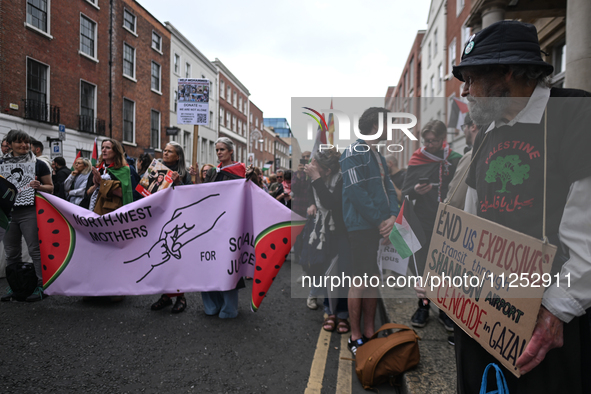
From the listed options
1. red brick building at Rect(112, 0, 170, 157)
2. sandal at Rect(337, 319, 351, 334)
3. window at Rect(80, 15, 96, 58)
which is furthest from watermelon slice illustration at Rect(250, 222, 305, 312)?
red brick building at Rect(112, 0, 170, 157)

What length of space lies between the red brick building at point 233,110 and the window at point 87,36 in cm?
1929

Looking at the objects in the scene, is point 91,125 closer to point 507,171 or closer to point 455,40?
point 455,40

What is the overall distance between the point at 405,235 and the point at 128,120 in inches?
926

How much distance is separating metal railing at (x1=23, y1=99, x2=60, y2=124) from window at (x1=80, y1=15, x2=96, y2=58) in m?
4.19

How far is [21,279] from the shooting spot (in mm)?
4109

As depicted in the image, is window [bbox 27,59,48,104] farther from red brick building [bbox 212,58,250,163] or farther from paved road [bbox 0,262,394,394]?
red brick building [bbox 212,58,250,163]

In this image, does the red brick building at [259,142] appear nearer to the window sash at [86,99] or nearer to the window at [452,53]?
the window sash at [86,99]

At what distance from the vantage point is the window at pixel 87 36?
1866 cm

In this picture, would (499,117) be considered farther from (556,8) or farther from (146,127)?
(146,127)

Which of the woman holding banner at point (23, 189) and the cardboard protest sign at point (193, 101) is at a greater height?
the cardboard protest sign at point (193, 101)

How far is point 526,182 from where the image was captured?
55.3 inches

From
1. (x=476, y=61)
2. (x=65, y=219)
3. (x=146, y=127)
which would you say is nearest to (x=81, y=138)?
(x=146, y=127)

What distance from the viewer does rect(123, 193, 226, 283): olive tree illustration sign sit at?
389cm

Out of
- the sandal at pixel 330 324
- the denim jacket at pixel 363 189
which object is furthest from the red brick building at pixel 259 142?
the denim jacket at pixel 363 189
